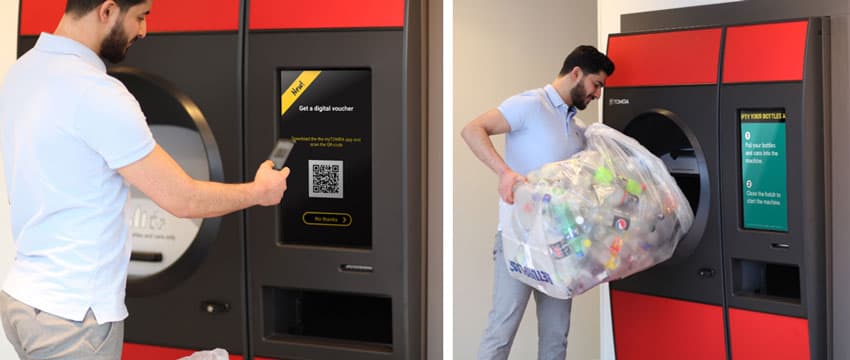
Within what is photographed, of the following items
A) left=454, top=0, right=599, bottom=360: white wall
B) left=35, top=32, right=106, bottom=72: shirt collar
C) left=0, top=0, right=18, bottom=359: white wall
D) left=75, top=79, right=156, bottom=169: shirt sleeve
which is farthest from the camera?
left=454, top=0, right=599, bottom=360: white wall

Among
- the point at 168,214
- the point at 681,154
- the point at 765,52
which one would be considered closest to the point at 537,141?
the point at 681,154

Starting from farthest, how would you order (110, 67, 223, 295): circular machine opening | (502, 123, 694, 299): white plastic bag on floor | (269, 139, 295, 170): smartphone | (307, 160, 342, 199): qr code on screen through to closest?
(110, 67, 223, 295): circular machine opening, (307, 160, 342, 199): qr code on screen, (502, 123, 694, 299): white plastic bag on floor, (269, 139, 295, 170): smartphone

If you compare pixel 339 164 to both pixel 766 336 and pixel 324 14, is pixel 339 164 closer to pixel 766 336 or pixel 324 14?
pixel 324 14

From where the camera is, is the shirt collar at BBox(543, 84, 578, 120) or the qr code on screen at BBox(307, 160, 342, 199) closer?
the qr code on screen at BBox(307, 160, 342, 199)

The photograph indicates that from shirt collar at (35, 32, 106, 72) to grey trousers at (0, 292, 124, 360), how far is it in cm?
51

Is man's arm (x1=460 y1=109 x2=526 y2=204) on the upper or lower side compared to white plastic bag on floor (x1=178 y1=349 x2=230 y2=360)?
upper

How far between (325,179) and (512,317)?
76cm

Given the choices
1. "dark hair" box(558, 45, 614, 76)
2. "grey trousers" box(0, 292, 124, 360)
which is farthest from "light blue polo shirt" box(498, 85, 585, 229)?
"grey trousers" box(0, 292, 124, 360)

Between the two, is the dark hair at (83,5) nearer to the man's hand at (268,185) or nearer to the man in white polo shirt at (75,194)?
the man in white polo shirt at (75,194)

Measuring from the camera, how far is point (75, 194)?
1797mm

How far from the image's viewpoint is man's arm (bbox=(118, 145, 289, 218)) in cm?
177

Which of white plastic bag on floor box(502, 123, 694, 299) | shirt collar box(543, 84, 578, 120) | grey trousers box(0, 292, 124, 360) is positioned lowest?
grey trousers box(0, 292, 124, 360)

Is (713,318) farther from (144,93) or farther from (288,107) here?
(144,93)

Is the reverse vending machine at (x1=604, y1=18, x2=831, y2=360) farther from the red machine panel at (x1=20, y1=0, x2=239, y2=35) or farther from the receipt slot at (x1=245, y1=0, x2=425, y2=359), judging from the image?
the red machine panel at (x1=20, y1=0, x2=239, y2=35)
